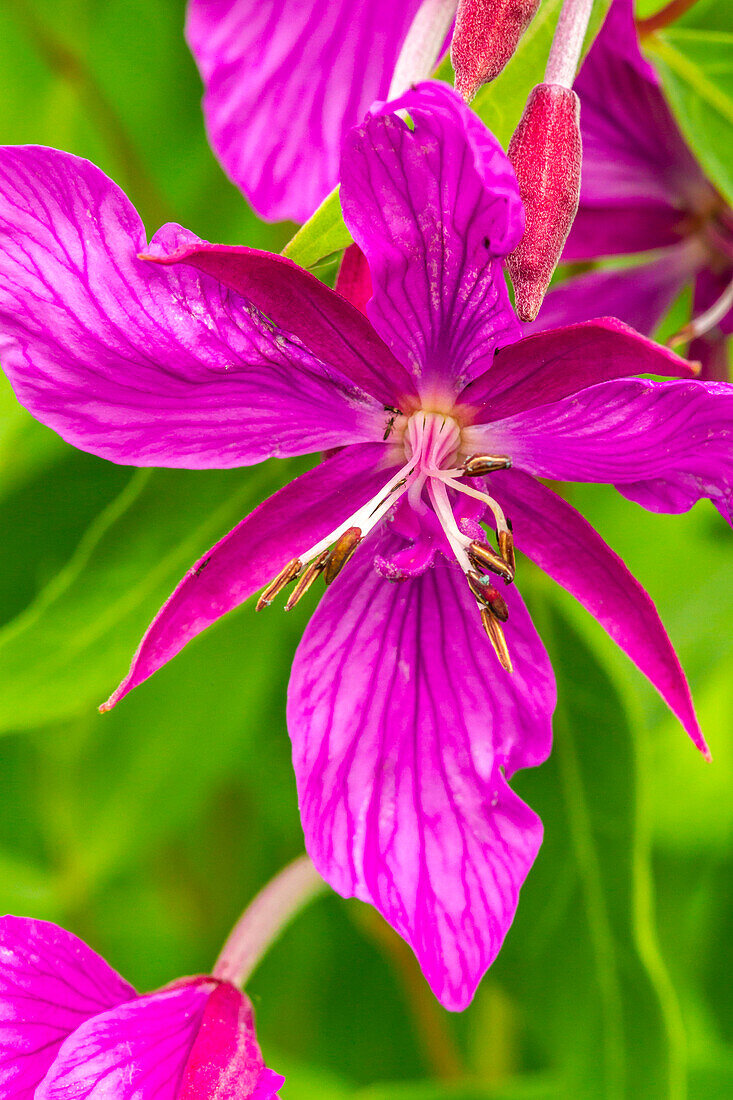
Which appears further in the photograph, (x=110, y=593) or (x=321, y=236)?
(x=110, y=593)

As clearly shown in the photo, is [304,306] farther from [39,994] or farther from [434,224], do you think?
[39,994]

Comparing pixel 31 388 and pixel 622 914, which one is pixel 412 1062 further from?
pixel 31 388

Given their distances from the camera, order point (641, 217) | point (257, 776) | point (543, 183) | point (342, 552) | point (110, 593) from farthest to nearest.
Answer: point (257, 776) → point (641, 217) → point (110, 593) → point (342, 552) → point (543, 183)

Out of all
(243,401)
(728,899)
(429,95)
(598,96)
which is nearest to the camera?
(429,95)

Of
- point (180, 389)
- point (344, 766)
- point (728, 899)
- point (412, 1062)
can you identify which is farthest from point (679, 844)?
point (180, 389)

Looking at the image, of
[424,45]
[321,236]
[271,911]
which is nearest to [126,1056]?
[271,911]

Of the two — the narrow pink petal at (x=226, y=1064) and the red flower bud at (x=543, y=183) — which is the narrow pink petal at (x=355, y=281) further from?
the narrow pink petal at (x=226, y=1064)

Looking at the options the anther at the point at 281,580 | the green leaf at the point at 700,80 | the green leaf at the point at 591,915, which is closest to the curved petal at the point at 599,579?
the anther at the point at 281,580
